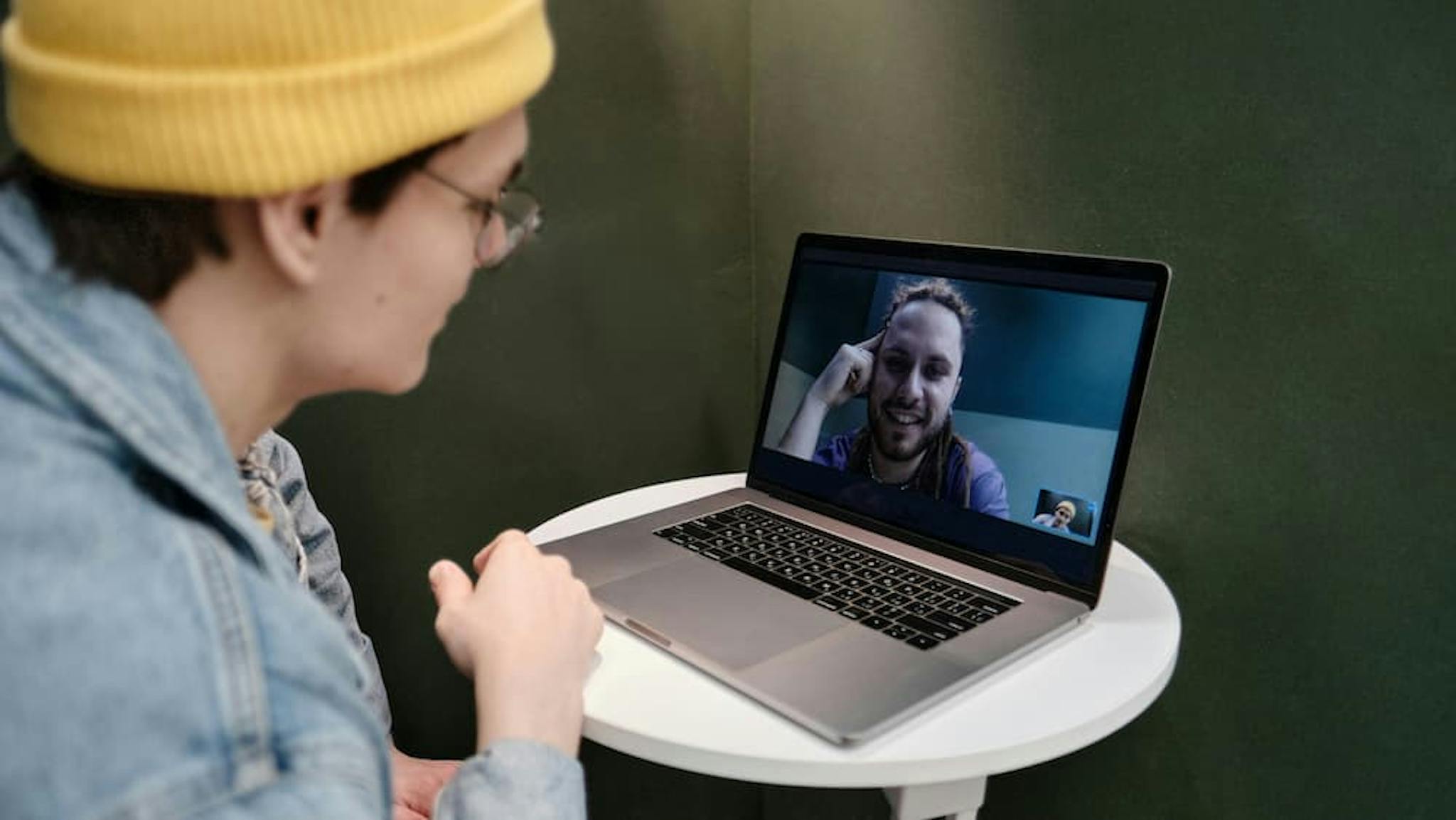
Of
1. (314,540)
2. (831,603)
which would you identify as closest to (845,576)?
(831,603)

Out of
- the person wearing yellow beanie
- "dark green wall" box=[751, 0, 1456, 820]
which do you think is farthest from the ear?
"dark green wall" box=[751, 0, 1456, 820]

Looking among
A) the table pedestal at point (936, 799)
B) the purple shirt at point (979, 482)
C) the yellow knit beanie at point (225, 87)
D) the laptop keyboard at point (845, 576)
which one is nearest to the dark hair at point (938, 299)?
the purple shirt at point (979, 482)

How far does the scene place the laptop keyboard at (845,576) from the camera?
0.82 m

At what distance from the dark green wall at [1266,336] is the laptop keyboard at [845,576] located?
1.01 feet

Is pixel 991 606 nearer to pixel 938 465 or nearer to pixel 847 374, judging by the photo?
pixel 938 465

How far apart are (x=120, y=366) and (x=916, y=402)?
70cm

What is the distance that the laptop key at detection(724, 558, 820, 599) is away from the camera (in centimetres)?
87

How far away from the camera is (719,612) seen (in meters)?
0.84

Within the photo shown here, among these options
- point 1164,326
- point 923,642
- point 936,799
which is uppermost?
point 1164,326

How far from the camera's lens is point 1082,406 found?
2.88ft

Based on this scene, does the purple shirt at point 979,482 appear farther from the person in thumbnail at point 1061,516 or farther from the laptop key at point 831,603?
the laptop key at point 831,603

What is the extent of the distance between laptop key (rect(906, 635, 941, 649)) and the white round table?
0.05 meters

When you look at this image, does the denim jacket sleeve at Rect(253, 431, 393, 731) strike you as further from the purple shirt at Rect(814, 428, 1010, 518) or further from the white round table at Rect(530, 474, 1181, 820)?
the purple shirt at Rect(814, 428, 1010, 518)

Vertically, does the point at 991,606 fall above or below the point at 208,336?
below
